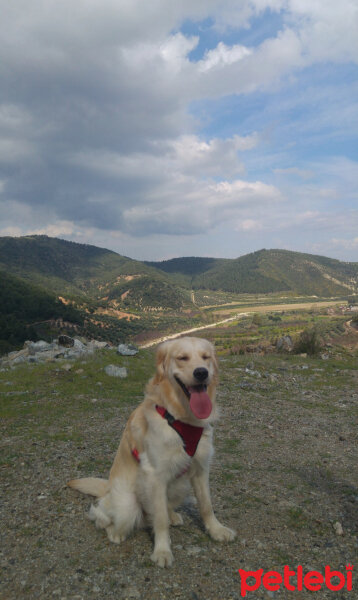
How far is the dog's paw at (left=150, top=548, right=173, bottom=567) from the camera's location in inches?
127

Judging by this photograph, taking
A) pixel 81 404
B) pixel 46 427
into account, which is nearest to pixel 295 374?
pixel 81 404

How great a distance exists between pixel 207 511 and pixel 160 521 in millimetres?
616

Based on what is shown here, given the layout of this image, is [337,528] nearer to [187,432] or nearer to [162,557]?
[162,557]

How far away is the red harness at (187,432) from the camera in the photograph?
3336 mm

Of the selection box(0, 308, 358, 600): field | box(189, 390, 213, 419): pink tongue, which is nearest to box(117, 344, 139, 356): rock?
box(0, 308, 358, 600): field

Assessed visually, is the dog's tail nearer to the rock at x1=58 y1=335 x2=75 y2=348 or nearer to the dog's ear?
the dog's ear

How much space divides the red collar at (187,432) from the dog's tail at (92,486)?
1446 mm

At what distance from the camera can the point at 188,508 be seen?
14.6ft

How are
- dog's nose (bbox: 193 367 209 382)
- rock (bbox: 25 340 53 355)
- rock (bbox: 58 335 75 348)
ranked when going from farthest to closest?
rock (bbox: 58 335 75 348), rock (bbox: 25 340 53 355), dog's nose (bbox: 193 367 209 382)

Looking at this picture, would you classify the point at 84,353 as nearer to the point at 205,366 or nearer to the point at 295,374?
the point at 295,374

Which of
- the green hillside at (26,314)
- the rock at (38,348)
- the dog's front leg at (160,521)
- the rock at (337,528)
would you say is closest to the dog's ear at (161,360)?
the dog's front leg at (160,521)

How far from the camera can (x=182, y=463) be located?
10.9ft

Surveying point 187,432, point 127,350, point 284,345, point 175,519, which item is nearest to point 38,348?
point 127,350

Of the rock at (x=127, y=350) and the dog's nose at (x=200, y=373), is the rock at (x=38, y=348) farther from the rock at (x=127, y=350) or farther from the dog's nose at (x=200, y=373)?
the dog's nose at (x=200, y=373)
